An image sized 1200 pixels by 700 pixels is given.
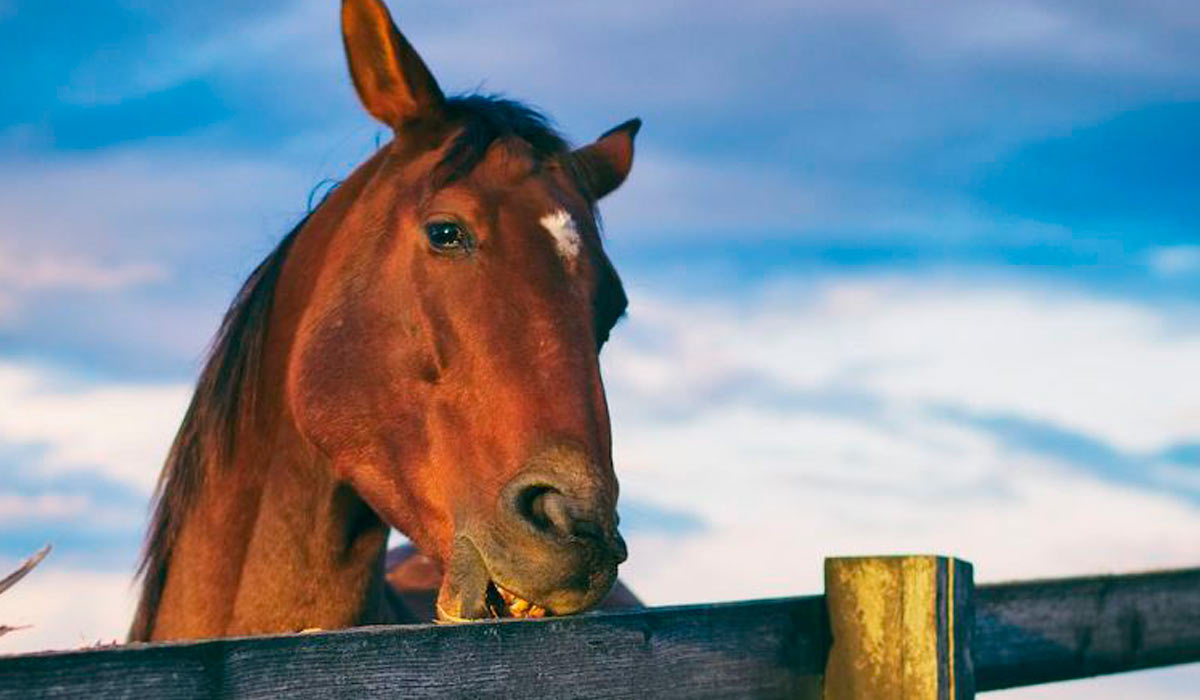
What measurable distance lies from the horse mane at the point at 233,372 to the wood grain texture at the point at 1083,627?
6.14ft

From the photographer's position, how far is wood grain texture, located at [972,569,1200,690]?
371cm

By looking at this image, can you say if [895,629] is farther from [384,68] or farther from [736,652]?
[384,68]

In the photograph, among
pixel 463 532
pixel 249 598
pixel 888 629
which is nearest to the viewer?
pixel 888 629

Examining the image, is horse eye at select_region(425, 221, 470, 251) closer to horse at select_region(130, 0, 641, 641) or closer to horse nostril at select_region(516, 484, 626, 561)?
horse at select_region(130, 0, 641, 641)

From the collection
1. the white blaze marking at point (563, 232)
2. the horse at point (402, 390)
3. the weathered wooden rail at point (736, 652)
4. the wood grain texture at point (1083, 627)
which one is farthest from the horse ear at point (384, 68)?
the wood grain texture at point (1083, 627)

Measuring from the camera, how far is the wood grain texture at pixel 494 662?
1.96 m

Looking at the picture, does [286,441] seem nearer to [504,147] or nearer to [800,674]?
[504,147]

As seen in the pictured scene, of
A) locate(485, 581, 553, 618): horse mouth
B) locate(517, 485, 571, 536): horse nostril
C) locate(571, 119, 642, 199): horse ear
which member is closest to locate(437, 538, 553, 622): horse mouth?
locate(485, 581, 553, 618): horse mouth

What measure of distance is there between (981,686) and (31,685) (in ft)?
8.47

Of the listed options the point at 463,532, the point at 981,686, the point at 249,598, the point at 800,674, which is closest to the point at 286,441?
the point at 249,598

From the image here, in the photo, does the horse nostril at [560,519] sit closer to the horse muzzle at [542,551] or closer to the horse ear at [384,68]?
the horse muzzle at [542,551]

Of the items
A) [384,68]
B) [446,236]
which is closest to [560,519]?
[446,236]

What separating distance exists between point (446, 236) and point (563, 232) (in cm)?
37

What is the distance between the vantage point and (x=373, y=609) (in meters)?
4.35
